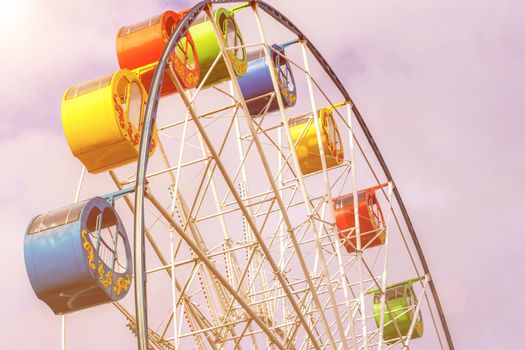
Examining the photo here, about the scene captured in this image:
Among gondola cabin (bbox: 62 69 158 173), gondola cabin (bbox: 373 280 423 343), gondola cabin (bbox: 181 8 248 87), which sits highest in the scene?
gondola cabin (bbox: 181 8 248 87)

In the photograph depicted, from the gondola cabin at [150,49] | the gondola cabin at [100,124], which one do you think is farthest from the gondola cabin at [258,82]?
the gondola cabin at [100,124]

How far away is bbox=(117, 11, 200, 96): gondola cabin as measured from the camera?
713 inches

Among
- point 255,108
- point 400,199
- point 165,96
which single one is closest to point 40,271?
point 165,96

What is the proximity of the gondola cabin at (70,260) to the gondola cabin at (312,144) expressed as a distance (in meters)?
11.1

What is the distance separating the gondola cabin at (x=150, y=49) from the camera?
59.4 feet

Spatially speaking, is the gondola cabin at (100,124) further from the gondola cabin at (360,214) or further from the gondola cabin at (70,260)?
the gondola cabin at (360,214)

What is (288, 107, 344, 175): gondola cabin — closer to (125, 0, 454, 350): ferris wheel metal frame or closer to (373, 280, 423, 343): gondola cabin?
(125, 0, 454, 350): ferris wheel metal frame

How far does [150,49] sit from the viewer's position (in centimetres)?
1845

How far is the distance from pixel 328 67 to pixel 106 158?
Result: 9808mm

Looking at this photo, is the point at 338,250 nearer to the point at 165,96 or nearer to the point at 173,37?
the point at 165,96

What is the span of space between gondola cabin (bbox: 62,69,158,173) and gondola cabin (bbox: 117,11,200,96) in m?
1.69

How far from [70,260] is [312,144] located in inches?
489

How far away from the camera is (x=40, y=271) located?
14570mm

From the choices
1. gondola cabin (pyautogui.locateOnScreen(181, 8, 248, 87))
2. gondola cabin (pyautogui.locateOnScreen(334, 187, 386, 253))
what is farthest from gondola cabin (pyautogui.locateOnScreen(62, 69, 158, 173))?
gondola cabin (pyautogui.locateOnScreen(334, 187, 386, 253))
